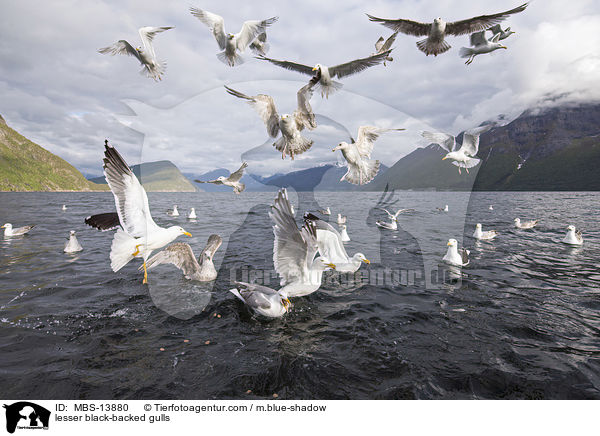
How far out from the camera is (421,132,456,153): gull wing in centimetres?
906

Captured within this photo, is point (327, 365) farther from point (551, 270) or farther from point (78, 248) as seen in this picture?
point (78, 248)

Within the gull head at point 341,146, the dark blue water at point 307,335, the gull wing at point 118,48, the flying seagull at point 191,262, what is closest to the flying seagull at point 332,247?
the dark blue water at point 307,335

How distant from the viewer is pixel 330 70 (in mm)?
4711

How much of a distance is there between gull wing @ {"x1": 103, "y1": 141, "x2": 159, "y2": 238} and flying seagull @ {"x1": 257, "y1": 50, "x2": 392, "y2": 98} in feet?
9.59

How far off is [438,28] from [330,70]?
2.39m

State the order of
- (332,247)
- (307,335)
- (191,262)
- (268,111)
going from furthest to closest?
(332,247)
(191,262)
(307,335)
(268,111)

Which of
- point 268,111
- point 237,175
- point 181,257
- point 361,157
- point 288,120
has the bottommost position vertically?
point 181,257

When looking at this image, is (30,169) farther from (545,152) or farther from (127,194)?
(545,152)

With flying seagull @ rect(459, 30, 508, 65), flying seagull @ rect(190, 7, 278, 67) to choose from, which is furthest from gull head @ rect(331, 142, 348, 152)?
flying seagull @ rect(459, 30, 508, 65)

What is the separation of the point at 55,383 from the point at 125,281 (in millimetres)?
4395

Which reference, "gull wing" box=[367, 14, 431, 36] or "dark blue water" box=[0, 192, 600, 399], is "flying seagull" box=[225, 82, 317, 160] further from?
"dark blue water" box=[0, 192, 600, 399]

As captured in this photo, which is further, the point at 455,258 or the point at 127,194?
the point at 455,258

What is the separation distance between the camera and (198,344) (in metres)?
4.96

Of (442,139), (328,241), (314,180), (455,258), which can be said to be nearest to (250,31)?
(314,180)
